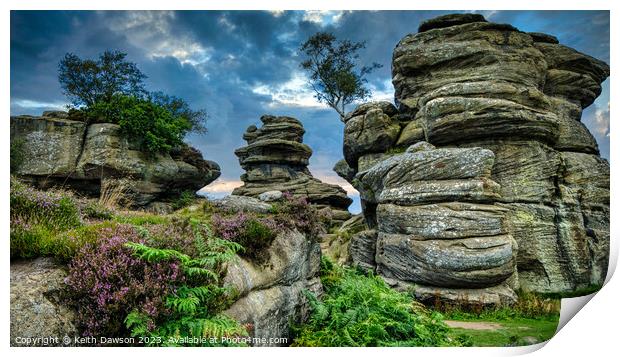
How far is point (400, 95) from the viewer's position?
24.7m

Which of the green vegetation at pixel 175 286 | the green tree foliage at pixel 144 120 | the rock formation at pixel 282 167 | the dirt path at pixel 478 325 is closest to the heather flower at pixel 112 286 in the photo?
the green vegetation at pixel 175 286

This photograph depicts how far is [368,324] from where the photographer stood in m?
6.88

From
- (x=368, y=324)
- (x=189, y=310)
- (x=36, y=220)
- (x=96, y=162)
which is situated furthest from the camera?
(x=96, y=162)

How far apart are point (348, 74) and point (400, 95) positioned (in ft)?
42.1

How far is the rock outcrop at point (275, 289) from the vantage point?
6268 mm

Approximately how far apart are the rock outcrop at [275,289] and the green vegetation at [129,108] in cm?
933

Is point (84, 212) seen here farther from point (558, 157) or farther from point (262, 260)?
point (558, 157)

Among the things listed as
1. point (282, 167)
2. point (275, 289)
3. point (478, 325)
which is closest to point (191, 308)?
point (275, 289)

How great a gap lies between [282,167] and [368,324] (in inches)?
1455

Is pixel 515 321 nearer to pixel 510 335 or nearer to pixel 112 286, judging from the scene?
pixel 510 335

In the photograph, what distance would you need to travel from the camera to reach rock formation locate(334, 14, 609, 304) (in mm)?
13844

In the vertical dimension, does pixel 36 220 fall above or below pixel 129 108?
below

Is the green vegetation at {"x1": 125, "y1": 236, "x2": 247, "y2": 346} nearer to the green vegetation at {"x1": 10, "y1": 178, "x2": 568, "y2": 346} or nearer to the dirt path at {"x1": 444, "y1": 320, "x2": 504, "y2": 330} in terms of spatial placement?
the green vegetation at {"x1": 10, "y1": 178, "x2": 568, "y2": 346}

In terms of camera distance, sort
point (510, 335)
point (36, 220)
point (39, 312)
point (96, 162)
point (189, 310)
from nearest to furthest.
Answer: point (39, 312)
point (189, 310)
point (36, 220)
point (510, 335)
point (96, 162)
